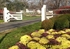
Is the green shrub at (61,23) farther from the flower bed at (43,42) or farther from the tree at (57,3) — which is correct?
the tree at (57,3)

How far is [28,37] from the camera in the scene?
7.20 meters

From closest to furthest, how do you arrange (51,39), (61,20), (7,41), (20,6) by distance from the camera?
(51,39)
(7,41)
(61,20)
(20,6)

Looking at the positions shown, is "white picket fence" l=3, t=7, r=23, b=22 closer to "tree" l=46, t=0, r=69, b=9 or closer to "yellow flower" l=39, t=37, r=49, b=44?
"tree" l=46, t=0, r=69, b=9

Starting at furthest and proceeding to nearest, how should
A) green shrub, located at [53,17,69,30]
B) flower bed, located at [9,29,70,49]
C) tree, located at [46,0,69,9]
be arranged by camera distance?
tree, located at [46,0,69,9], green shrub, located at [53,17,69,30], flower bed, located at [9,29,70,49]

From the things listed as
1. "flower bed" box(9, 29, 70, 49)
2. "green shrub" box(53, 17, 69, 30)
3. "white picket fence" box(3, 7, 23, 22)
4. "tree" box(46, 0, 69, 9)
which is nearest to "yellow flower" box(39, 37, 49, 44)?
"flower bed" box(9, 29, 70, 49)

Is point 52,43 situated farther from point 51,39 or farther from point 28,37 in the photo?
point 28,37

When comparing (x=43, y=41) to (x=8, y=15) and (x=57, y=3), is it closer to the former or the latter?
(x=8, y=15)

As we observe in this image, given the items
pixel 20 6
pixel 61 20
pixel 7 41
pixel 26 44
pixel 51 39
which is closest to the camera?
pixel 26 44

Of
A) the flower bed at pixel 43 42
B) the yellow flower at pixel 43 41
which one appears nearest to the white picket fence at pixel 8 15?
the flower bed at pixel 43 42

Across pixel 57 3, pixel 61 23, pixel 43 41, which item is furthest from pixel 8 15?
pixel 57 3

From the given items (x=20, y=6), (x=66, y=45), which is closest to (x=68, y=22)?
(x=66, y=45)

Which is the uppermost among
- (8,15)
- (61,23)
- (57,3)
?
(61,23)

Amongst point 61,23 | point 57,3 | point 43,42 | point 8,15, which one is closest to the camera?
point 43,42

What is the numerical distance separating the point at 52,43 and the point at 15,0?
5963cm
